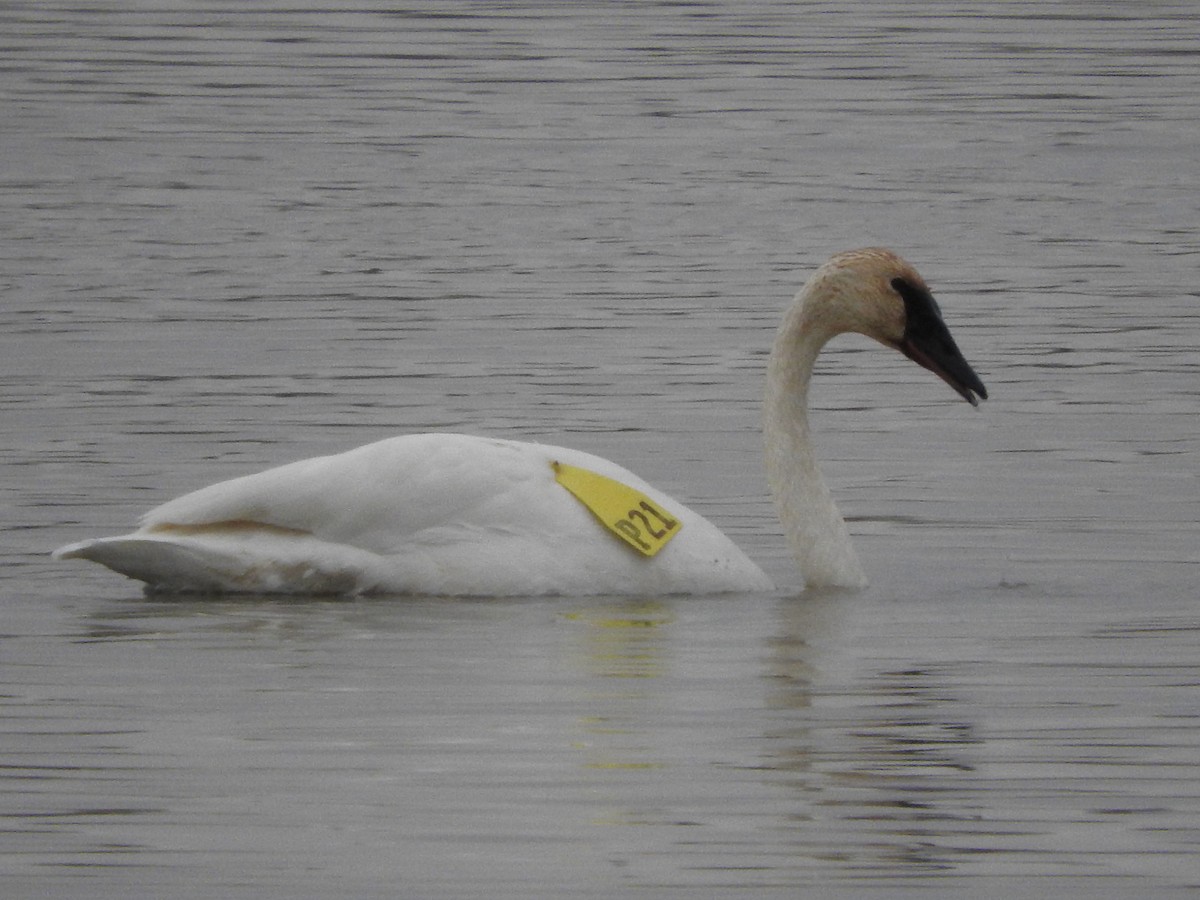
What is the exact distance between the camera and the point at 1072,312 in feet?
58.6

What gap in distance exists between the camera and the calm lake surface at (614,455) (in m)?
7.02

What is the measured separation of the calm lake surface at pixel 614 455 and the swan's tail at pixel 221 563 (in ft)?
0.29

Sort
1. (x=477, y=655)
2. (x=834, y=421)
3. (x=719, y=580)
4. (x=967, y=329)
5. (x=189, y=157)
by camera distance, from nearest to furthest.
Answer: (x=477, y=655) < (x=719, y=580) < (x=834, y=421) < (x=967, y=329) < (x=189, y=157)

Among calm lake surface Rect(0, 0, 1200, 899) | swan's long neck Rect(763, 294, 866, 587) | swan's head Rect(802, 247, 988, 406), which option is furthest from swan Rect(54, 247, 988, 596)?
swan's head Rect(802, 247, 988, 406)

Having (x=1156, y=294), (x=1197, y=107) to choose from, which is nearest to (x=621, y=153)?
(x=1197, y=107)

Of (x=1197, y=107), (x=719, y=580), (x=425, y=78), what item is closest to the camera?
(x=719, y=580)

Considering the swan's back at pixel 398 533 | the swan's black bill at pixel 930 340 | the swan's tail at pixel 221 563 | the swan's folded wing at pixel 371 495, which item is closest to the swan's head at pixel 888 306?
the swan's black bill at pixel 930 340

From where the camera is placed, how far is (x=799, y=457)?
36.4 ft

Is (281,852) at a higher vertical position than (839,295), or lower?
lower

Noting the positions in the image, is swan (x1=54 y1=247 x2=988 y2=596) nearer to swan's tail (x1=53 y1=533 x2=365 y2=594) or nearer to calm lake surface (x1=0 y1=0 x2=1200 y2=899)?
swan's tail (x1=53 y1=533 x2=365 y2=594)

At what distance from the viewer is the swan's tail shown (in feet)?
33.0

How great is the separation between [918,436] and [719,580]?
12.4ft

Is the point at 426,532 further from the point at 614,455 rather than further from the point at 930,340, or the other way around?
the point at 614,455

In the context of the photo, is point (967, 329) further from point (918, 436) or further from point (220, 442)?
point (220, 442)
